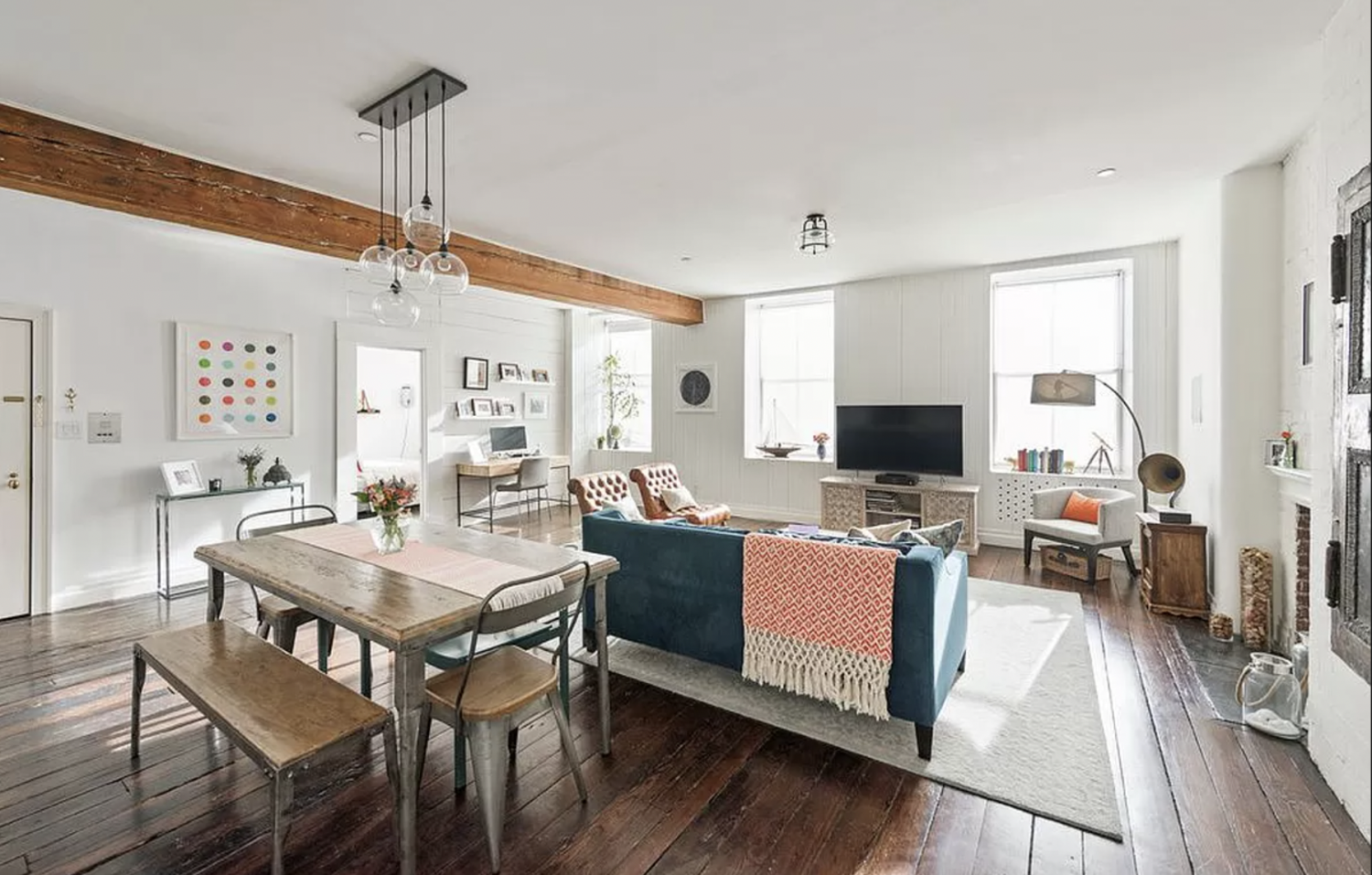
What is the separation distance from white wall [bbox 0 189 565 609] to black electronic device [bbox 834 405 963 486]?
4.86 meters

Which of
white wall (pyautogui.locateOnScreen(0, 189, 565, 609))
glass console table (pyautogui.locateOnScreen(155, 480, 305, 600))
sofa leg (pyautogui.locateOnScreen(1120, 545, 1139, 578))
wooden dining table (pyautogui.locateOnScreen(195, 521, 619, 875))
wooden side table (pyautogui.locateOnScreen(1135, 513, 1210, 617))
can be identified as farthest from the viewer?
sofa leg (pyautogui.locateOnScreen(1120, 545, 1139, 578))

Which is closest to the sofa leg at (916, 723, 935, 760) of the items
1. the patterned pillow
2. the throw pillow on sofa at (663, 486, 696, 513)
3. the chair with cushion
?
the patterned pillow

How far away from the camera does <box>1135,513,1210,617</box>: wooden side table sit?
3713 millimetres

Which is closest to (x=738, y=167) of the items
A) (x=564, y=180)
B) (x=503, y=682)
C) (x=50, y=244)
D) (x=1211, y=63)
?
(x=564, y=180)

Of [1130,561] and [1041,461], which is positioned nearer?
[1130,561]

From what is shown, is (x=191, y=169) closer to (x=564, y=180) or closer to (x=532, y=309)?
(x=564, y=180)

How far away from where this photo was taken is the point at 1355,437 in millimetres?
1379

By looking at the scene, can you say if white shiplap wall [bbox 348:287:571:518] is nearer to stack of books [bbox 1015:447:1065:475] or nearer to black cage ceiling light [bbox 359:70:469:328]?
black cage ceiling light [bbox 359:70:469:328]

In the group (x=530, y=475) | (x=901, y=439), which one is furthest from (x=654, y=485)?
(x=901, y=439)

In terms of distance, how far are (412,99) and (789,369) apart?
5218mm

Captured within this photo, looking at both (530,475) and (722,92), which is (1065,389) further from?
(530,475)

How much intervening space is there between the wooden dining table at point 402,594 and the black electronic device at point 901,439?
4.29 m

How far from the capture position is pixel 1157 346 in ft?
16.2

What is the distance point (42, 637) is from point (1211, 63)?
6.31 metres
